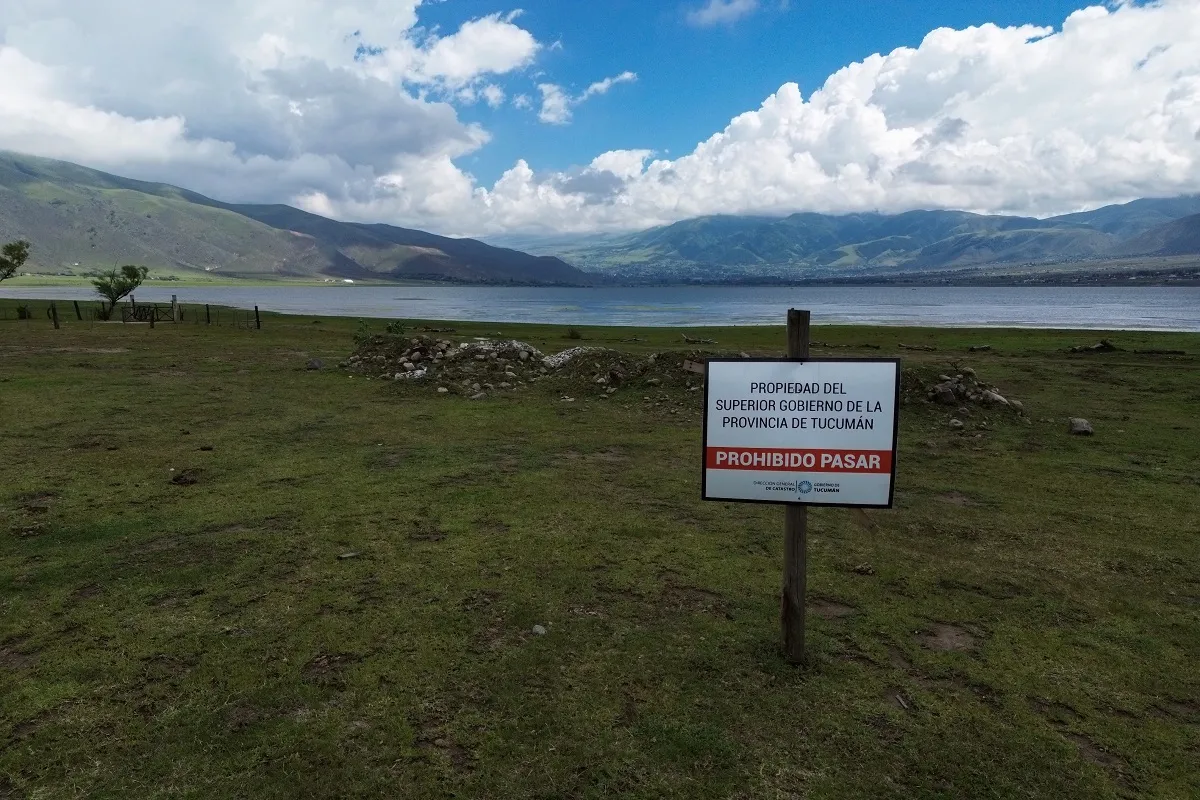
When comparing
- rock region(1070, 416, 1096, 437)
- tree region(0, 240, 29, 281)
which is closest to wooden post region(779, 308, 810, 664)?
rock region(1070, 416, 1096, 437)

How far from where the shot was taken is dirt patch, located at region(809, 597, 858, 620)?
671 centimetres

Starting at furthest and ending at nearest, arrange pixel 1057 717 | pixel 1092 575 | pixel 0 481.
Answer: pixel 0 481, pixel 1092 575, pixel 1057 717

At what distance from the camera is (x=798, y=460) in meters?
5.34

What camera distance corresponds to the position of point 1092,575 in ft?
25.2

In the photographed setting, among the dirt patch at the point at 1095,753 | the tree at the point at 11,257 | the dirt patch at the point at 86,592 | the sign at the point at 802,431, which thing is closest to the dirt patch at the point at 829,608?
the sign at the point at 802,431

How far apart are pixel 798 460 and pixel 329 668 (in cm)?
449

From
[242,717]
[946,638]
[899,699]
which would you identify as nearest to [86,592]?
[242,717]

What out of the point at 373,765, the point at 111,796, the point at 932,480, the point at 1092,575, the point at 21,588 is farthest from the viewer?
the point at 932,480

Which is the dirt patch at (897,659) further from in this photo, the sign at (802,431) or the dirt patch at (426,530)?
the dirt patch at (426,530)

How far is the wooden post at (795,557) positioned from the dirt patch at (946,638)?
57.1 inches

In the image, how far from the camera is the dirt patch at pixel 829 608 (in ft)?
22.0

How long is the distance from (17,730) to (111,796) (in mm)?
1320

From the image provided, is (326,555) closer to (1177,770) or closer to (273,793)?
(273,793)

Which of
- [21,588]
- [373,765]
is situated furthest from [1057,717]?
[21,588]
